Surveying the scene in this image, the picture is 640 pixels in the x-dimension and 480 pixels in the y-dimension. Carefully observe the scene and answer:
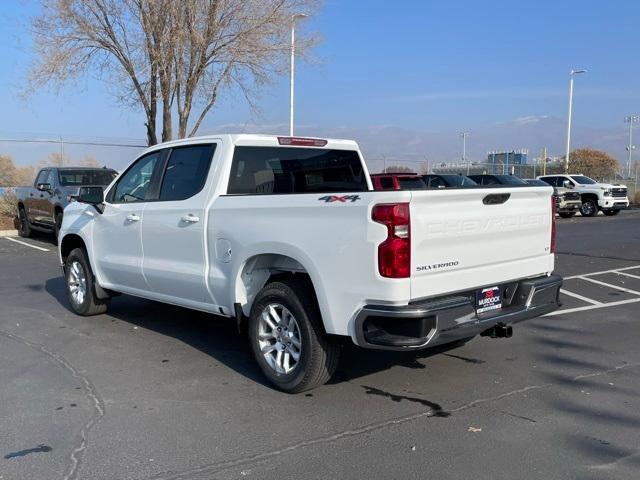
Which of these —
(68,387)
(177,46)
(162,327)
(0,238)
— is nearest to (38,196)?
(0,238)

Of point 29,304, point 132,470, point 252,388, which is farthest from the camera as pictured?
point 29,304

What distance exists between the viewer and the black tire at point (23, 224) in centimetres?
1595

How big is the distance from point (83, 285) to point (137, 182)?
1725 mm

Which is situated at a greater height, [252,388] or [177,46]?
[177,46]

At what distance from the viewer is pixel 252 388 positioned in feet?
15.9

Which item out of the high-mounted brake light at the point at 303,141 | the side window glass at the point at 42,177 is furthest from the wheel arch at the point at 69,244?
the side window glass at the point at 42,177

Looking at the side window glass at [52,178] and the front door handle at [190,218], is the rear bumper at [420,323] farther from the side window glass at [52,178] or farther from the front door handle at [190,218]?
the side window glass at [52,178]

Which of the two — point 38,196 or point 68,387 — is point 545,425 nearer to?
point 68,387

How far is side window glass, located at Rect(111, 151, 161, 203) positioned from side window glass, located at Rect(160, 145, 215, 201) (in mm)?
309

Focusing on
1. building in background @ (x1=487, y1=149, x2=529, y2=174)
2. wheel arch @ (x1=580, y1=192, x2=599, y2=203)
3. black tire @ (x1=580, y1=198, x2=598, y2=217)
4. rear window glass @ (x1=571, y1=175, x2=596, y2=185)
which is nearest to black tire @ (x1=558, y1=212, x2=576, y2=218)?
black tire @ (x1=580, y1=198, x2=598, y2=217)

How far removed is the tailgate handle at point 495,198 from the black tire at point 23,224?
14.3m

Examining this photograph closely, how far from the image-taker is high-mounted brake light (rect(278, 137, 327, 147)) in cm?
571

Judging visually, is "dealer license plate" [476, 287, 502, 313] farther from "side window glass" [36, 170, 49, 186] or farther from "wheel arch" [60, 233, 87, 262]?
"side window glass" [36, 170, 49, 186]

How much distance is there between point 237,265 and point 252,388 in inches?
38.5
